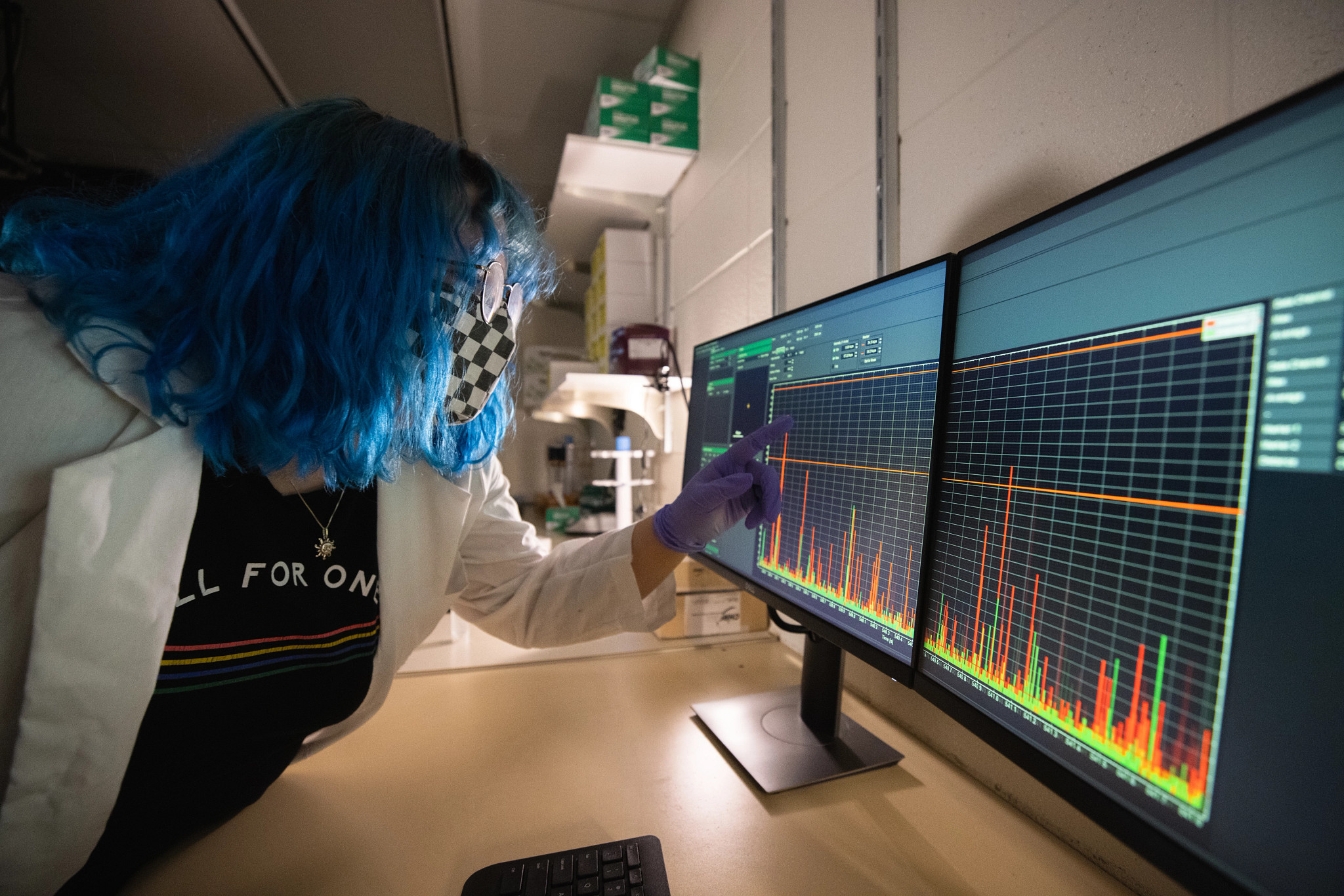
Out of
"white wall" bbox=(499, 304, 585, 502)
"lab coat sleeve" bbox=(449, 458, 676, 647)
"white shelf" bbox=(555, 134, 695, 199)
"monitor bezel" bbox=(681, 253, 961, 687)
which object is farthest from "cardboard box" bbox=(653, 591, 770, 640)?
"white wall" bbox=(499, 304, 585, 502)

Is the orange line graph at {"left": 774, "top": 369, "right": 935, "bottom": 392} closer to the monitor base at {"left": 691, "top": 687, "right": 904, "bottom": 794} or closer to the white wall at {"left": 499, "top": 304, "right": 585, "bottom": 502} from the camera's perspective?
the monitor base at {"left": 691, "top": 687, "right": 904, "bottom": 794}

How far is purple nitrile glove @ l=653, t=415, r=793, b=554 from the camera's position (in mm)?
707

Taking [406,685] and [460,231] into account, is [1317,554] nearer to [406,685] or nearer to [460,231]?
[460,231]

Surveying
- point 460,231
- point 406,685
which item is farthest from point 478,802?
point 460,231

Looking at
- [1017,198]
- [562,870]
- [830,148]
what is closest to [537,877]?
[562,870]

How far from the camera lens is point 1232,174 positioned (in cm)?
30

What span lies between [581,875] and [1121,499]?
0.49m

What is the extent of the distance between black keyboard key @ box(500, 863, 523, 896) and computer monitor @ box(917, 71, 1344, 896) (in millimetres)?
385

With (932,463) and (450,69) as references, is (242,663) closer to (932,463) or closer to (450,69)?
(932,463)

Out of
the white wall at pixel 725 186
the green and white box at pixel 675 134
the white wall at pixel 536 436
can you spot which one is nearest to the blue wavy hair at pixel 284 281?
the white wall at pixel 725 186

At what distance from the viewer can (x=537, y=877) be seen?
0.46m

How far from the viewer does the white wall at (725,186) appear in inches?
50.9

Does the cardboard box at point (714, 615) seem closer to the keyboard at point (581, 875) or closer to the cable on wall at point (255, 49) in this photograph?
the keyboard at point (581, 875)

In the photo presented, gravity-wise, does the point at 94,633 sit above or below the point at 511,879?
above
